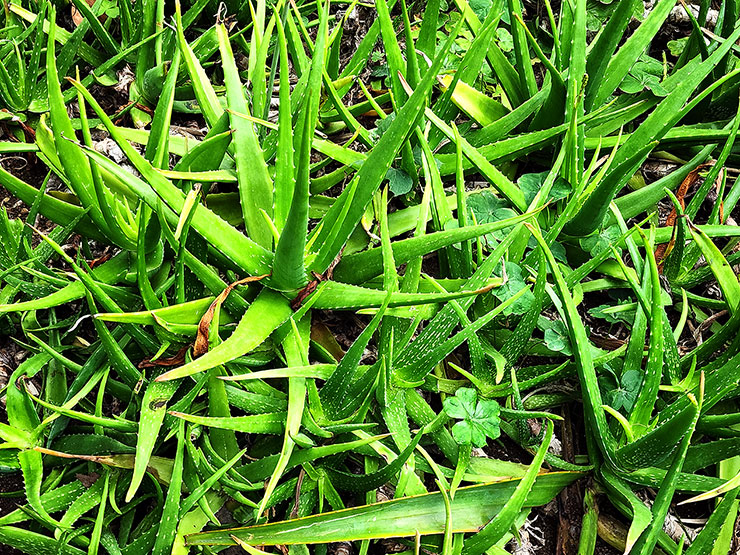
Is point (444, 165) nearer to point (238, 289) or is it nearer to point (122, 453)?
point (238, 289)

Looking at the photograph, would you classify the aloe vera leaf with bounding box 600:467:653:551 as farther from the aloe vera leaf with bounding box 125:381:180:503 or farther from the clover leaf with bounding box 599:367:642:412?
the aloe vera leaf with bounding box 125:381:180:503

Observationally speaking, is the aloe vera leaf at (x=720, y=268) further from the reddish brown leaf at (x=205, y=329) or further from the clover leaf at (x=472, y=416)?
the reddish brown leaf at (x=205, y=329)

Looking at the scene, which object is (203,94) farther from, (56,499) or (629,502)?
(629,502)

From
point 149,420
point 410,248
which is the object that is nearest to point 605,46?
point 410,248

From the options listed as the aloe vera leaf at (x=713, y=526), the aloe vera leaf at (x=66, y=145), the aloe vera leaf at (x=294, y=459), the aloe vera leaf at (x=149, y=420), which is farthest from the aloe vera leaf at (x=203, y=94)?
the aloe vera leaf at (x=713, y=526)

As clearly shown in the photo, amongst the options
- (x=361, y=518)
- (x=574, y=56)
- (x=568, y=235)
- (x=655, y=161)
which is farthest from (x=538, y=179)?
(x=361, y=518)

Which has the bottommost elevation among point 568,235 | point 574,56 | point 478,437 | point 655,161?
point 478,437

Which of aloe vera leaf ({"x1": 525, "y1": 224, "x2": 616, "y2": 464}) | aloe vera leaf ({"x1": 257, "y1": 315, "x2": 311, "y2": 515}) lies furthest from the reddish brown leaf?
aloe vera leaf ({"x1": 525, "y1": 224, "x2": 616, "y2": 464})
